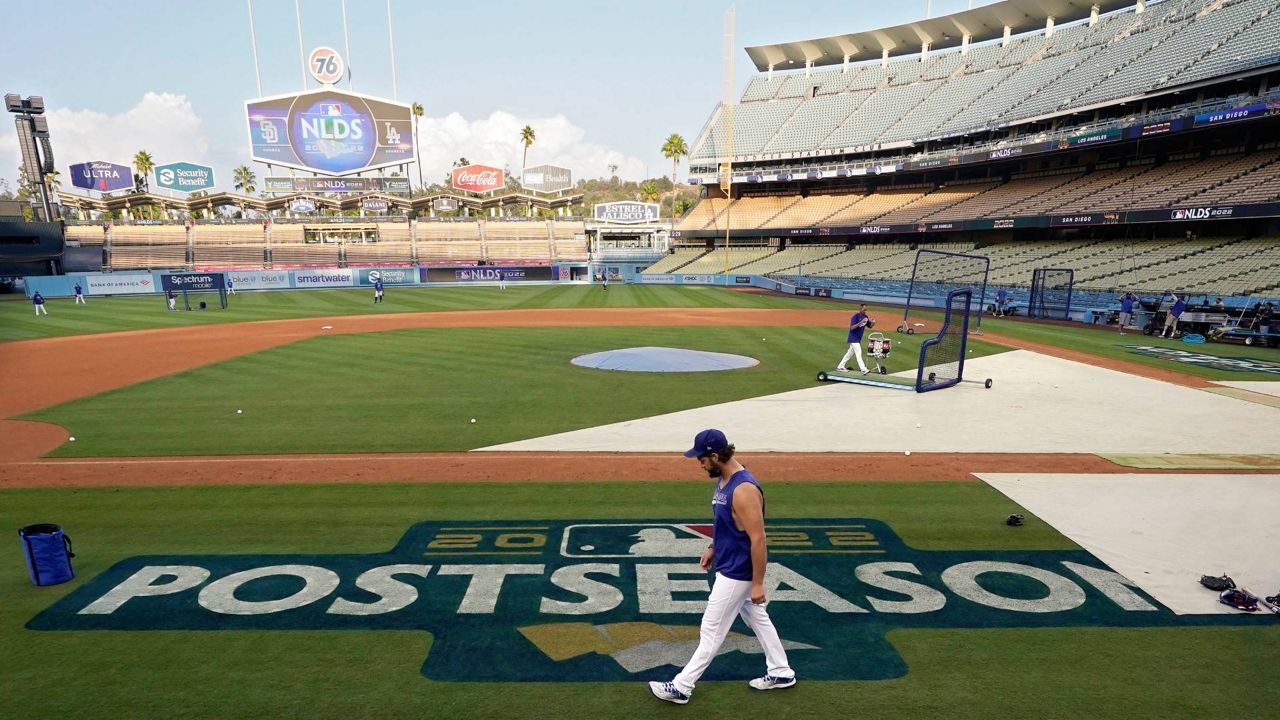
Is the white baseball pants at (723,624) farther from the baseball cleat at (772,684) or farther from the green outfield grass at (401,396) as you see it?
the green outfield grass at (401,396)

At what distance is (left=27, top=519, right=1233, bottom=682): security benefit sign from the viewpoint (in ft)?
18.8

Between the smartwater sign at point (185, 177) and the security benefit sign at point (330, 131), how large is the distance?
60.0 ft

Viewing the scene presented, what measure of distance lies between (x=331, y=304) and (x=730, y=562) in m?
44.6

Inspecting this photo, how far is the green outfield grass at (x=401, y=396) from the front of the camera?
12484 mm

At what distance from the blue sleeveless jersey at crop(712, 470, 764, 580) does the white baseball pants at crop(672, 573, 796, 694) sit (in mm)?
88

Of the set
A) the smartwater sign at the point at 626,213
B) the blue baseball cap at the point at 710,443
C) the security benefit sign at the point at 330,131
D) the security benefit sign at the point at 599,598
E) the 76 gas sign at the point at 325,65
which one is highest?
the 76 gas sign at the point at 325,65

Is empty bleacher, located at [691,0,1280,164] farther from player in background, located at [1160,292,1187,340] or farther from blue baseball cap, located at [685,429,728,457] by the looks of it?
blue baseball cap, located at [685,429,728,457]

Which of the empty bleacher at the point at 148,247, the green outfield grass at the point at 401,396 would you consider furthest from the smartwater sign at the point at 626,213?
the green outfield grass at the point at 401,396

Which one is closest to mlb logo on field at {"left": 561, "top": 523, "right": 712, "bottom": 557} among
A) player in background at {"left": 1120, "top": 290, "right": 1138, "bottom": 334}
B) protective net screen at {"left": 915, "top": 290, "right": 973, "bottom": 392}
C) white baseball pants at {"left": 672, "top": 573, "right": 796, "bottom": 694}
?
white baseball pants at {"left": 672, "top": 573, "right": 796, "bottom": 694}

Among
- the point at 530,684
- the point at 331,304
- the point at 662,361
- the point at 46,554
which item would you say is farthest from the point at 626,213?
the point at 530,684

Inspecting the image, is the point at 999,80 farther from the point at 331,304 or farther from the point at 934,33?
the point at 331,304

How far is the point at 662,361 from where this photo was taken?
2061 cm

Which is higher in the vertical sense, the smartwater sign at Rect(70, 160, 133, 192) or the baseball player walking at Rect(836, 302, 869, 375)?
the smartwater sign at Rect(70, 160, 133, 192)

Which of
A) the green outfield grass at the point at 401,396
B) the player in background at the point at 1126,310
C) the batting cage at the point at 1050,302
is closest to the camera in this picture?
the green outfield grass at the point at 401,396
